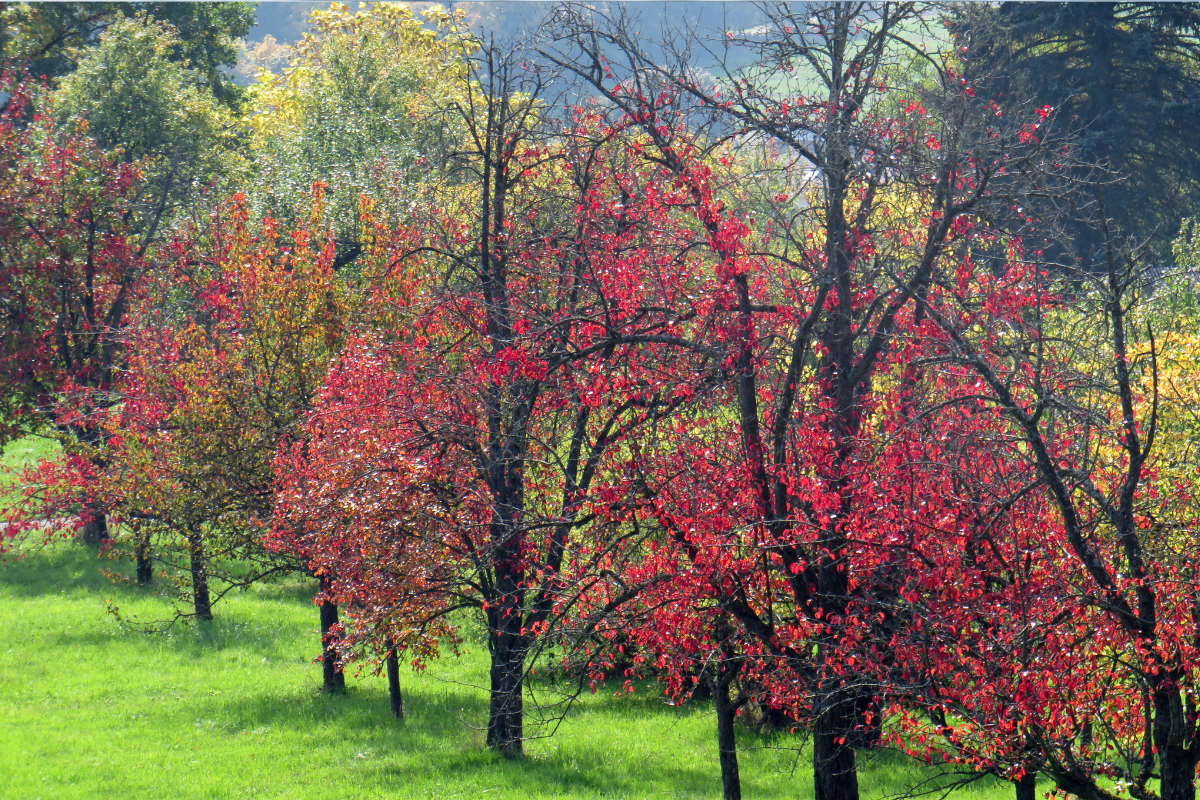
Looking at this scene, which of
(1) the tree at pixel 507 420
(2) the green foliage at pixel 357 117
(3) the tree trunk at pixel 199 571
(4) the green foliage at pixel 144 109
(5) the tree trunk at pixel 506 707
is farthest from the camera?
(4) the green foliage at pixel 144 109

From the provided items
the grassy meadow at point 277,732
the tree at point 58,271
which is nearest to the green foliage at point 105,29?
the tree at point 58,271

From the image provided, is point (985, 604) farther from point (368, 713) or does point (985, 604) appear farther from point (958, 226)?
point (368, 713)

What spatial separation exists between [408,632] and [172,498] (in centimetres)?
791

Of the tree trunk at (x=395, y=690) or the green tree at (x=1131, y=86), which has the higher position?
the green tree at (x=1131, y=86)

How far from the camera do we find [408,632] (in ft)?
48.7

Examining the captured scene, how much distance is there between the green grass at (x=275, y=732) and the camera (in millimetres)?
16922

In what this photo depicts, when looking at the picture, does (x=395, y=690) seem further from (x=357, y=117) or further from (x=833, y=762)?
(x=357, y=117)

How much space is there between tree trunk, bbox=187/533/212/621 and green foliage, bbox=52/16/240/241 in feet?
50.5

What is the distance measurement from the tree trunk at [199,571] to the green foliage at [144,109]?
50.5ft

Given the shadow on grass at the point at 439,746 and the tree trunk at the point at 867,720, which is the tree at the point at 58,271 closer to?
the shadow on grass at the point at 439,746

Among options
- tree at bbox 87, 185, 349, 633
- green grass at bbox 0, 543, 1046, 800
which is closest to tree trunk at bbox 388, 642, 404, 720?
green grass at bbox 0, 543, 1046, 800

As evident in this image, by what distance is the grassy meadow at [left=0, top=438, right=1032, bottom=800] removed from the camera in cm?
1692

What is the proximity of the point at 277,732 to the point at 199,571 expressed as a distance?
4072 millimetres

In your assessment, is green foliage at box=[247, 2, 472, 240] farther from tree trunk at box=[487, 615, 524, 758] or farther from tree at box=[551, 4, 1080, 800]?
tree trunk at box=[487, 615, 524, 758]
